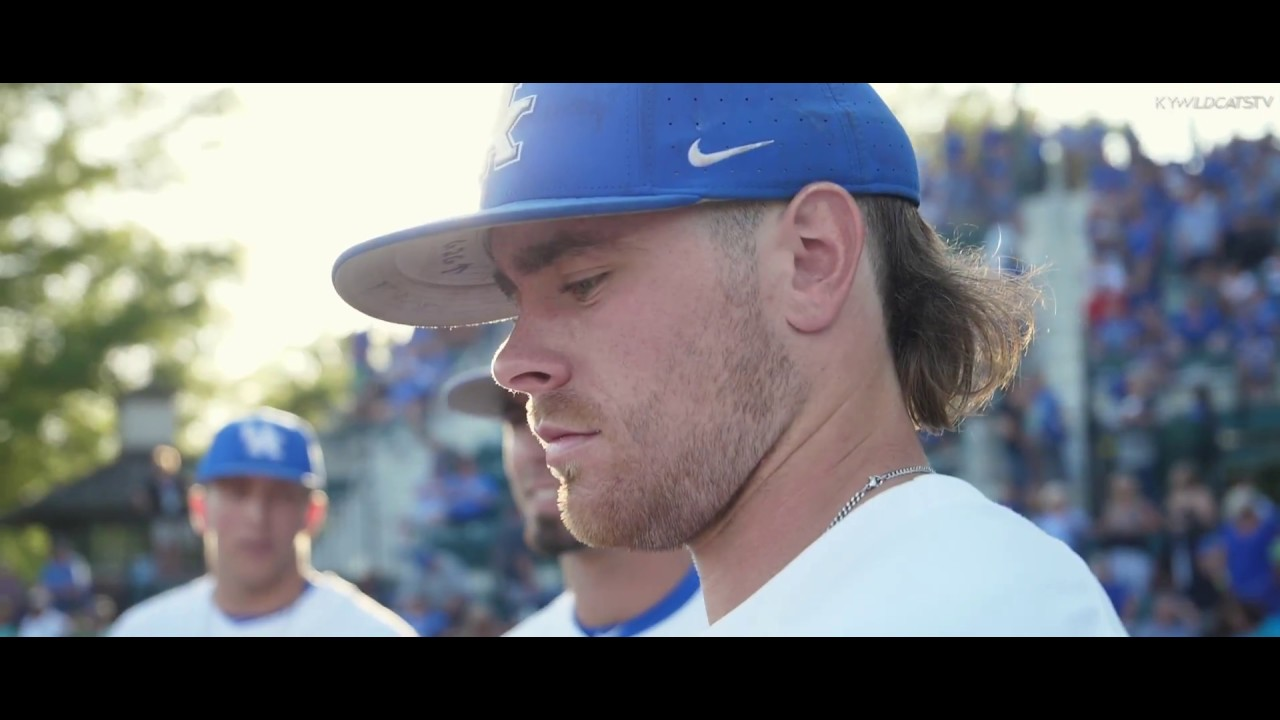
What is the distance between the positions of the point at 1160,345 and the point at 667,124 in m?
10.4

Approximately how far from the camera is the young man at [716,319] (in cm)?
179

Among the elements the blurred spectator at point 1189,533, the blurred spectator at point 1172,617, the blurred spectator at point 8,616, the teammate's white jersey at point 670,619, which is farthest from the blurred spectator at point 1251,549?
the blurred spectator at point 8,616

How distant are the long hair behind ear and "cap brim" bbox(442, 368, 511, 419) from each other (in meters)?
2.67

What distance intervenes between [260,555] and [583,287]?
14.4ft

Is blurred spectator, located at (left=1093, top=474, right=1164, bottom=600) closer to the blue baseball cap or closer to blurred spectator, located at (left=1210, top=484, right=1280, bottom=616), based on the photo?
blurred spectator, located at (left=1210, top=484, right=1280, bottom=616)

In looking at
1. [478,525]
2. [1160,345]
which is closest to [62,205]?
[478,525]

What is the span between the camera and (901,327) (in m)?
2.10

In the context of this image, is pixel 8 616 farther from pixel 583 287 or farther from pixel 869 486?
pixel 869 486

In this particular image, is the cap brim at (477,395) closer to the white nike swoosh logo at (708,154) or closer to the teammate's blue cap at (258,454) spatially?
the teammate's blue cap at (258,454)

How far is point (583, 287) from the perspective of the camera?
6.27ft

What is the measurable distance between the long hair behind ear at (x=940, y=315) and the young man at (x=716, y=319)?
0.03 m

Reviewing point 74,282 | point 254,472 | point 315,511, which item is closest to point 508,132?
point 254,472

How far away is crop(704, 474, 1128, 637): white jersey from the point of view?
149cm

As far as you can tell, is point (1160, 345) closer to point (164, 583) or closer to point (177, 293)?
point (164, 583)
